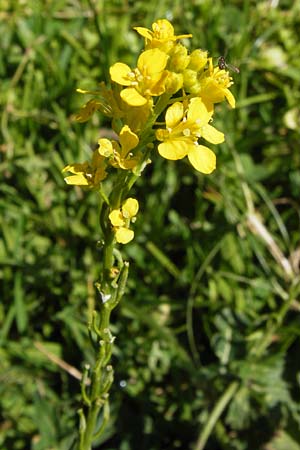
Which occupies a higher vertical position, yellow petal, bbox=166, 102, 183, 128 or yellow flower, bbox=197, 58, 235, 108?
yellow flower, bbox=197, 58, 235, 108

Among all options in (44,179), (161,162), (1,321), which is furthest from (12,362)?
(161,162)

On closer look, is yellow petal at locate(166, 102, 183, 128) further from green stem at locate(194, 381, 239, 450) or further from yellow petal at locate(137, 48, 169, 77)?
green stem at locate(194, 381, 239, 450)

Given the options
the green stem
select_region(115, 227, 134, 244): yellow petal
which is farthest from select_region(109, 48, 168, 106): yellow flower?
the green stem

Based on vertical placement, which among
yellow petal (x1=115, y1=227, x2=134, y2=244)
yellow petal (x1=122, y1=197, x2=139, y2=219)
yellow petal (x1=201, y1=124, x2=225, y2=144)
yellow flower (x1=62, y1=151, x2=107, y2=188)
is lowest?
yellow petal (x1=115, y1=227, x2=134, y2=244)

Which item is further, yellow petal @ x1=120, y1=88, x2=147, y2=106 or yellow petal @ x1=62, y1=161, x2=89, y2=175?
yellow petal @ x1=62, y1=161, x2=89, y2=175

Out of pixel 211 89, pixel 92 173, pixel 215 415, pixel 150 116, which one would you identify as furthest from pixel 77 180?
pixel 215 415

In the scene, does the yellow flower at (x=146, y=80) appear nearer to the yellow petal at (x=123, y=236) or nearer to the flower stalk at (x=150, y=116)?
the flower stalk at (x=150, y=116)

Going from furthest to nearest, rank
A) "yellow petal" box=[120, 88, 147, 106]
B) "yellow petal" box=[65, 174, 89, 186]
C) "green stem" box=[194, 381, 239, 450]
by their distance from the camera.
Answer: "green stem" box=[194, 381, 239, 450] → "yellow petal" box=[65, 174, 89, 186] → "yellow petal" box=[120, 88, 147, 106]

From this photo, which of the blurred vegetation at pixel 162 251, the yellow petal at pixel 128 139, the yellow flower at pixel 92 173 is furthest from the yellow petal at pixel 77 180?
the blurred vegetation at pixel 162 251

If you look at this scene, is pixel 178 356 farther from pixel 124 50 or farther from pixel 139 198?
pixel 124 50
